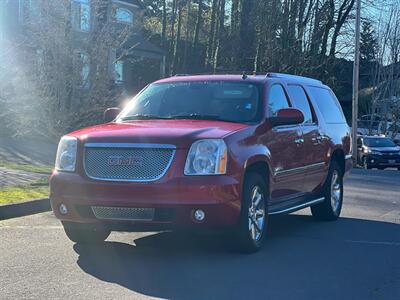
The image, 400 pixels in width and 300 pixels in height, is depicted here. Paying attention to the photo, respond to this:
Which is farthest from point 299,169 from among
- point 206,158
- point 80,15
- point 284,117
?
point 80,15

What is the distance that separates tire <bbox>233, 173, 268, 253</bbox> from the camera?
7.25 m

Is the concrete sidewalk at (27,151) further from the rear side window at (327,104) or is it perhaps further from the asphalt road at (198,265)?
the rear side window at (327,104)

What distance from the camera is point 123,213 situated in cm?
702

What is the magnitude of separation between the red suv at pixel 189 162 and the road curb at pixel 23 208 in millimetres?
2214

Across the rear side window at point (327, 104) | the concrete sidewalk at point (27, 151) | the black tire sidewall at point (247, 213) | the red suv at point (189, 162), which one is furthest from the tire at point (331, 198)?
the concrete sidewalk at point (27, 151)

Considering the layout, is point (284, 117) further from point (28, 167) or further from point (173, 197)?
point (28, 167)

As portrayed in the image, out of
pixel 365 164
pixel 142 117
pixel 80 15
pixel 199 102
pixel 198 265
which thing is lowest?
pixel 365 164

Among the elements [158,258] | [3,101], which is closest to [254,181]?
[158,258]

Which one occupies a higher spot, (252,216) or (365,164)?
(252,216)

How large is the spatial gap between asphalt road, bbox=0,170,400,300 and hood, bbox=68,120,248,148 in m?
1.24

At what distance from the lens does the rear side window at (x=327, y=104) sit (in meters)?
10.2

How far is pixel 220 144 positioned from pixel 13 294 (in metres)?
2.45

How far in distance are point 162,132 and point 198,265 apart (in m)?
1.39

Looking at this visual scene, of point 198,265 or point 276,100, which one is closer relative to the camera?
point 198,265
